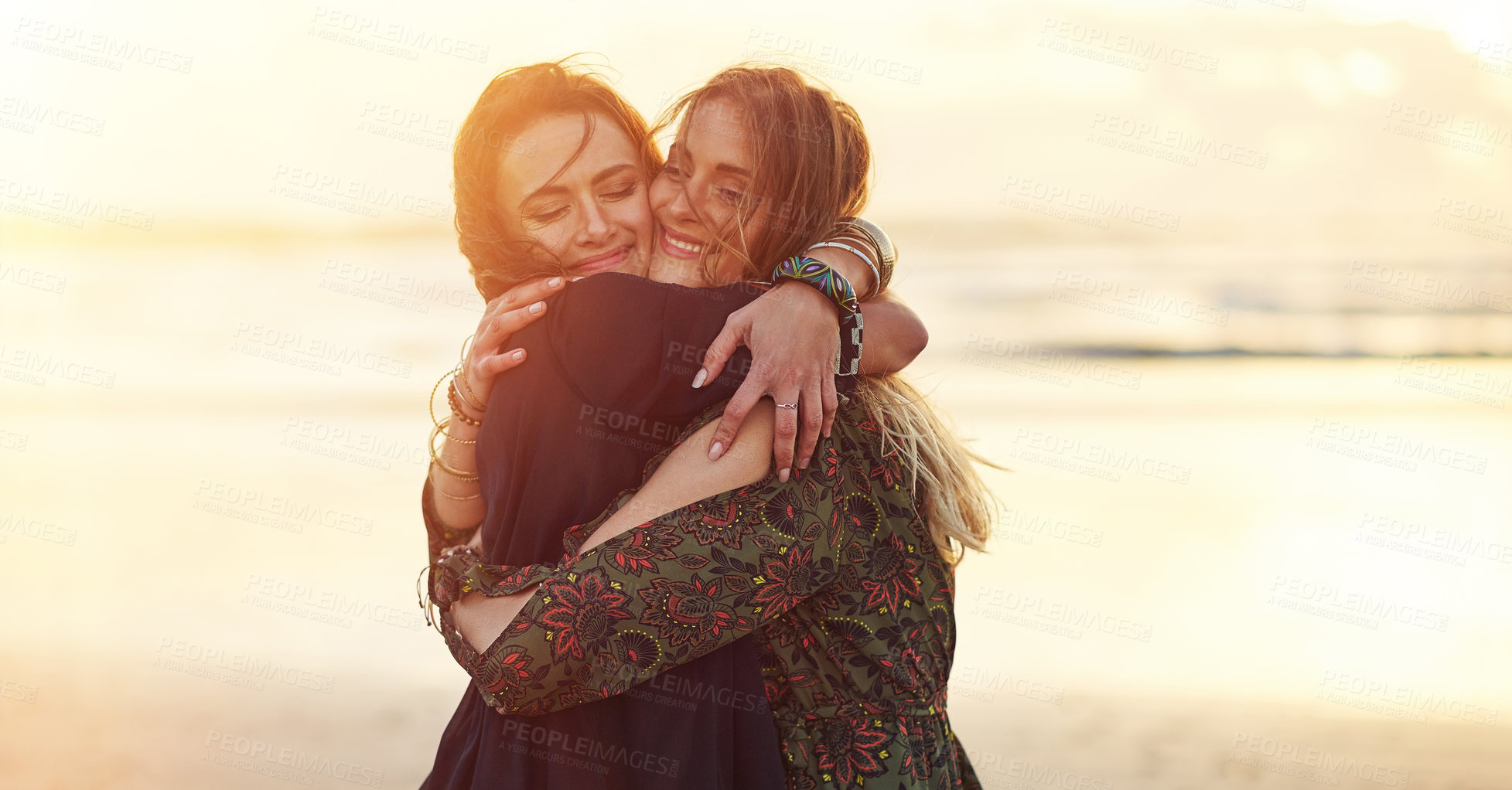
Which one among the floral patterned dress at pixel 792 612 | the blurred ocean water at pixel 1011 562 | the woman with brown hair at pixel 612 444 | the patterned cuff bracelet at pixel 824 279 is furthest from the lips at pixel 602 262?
the blurred ocean water at pixel 1011 562

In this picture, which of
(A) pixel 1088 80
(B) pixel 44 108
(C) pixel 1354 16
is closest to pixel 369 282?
(B) pixel 44 108

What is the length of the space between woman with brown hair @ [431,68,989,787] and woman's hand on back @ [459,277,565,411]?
9 centimetres

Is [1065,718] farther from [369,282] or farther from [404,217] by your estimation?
[404,217]

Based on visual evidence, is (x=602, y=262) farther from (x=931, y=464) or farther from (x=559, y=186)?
(x=931, y=464)

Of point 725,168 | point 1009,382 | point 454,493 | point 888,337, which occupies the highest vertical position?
point 725,168

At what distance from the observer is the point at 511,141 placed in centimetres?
199

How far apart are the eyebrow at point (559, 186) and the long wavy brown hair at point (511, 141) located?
5 centimetres

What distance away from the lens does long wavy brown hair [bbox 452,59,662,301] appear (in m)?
1.99

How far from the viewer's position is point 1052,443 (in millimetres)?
8109

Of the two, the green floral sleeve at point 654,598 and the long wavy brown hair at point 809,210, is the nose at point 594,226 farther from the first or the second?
the green floral sleeve at point 654,598

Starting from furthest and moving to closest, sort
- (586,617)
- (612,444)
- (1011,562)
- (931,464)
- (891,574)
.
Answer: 1. (1011,562)
2. (931,464)
3. (891,574)
4. (612,444)
5. (586,617)

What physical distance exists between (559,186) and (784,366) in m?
0.73

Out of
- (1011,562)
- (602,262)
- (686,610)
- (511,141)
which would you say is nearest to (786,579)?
(686,610)

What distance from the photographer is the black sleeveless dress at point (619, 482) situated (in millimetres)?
1507
